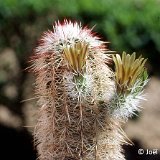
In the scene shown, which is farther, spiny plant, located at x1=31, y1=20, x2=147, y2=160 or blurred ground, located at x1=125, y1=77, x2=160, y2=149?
blurred ground, located at x1=125, y1=77, x2=160, y2=149

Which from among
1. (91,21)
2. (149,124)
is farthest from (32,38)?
(149,124)

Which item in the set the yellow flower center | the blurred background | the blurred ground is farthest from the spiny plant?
the blurred ground

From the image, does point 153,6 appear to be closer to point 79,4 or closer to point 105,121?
point 79,4

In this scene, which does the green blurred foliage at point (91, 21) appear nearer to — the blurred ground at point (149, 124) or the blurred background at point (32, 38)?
the blurred background at point (32, 38)

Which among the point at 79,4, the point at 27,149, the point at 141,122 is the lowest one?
the point at 27,149

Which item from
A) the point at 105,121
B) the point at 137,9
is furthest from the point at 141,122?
the point at 105,121

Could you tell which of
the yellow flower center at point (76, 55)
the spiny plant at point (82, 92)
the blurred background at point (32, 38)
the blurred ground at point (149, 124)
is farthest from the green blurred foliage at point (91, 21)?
the yellow flower center at point (76, 55)

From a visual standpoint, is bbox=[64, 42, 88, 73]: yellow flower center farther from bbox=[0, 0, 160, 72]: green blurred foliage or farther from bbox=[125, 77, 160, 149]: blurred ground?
bbox=[125, 77, 160, 149]: blurred ground
